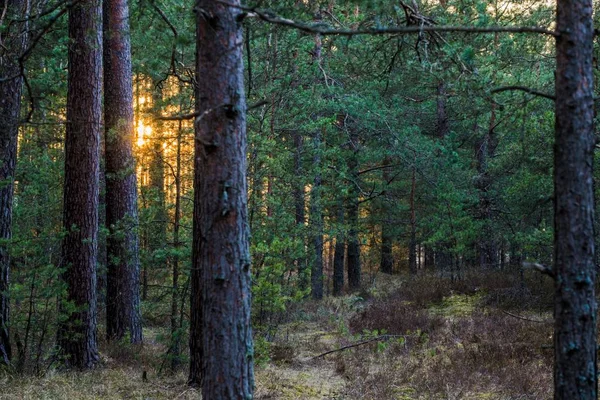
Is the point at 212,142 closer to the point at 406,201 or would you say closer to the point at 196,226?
the point at 196,226

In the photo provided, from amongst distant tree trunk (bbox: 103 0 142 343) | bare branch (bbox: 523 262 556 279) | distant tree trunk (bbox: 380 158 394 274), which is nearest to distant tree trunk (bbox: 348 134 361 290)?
distant tree trunk (bbox: 380 158 394 274)

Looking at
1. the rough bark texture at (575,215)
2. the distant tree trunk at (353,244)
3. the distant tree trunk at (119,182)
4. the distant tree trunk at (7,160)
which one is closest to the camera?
the rough bark texture at (575,215)

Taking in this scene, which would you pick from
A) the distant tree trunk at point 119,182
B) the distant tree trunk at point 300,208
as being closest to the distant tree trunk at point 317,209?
the distant tree trunk at point 300,208

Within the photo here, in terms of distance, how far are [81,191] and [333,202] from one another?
956cm

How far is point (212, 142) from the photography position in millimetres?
3744

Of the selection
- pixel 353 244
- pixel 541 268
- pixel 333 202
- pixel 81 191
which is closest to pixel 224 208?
pixel 541 268

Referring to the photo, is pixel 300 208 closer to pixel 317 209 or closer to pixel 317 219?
pixel 317 209

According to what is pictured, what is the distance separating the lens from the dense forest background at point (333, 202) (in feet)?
21.8

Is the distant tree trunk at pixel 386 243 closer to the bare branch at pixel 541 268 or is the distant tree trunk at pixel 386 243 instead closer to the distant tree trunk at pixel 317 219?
the distant tree trunk at pixel 317 219

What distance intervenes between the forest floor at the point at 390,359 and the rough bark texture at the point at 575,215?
0.31 meters

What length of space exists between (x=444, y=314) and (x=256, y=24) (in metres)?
8.88

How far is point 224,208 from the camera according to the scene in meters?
3.72

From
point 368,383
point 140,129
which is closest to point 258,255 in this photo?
point 368,383

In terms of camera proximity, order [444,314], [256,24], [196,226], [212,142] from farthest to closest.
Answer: [444,314] < [196,226] < [256,24] < [212,142]
